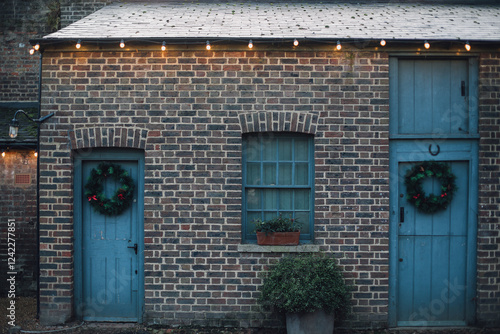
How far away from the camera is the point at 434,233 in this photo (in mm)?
6176

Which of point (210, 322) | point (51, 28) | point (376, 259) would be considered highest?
point (51, 28)

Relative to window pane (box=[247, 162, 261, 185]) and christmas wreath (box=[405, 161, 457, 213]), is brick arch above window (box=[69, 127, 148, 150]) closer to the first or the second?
window pane (box=[247, 162, 261, 185])

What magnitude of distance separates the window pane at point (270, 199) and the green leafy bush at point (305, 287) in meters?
0.86

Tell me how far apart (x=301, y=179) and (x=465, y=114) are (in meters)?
2.84

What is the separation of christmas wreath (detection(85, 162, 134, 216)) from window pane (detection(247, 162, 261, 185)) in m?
1.87

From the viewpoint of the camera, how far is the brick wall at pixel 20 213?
7.78 meters

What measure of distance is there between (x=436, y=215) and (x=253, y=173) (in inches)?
118

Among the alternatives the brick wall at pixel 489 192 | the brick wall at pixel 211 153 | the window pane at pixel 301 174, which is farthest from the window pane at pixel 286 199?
the brick wall at pixel 489 192

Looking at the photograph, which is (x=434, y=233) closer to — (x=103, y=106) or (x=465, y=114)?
(x=465, y=114)

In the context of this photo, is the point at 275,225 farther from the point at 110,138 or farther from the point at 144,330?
the point at 110,138

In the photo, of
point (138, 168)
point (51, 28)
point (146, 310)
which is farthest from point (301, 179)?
point (51, 28)

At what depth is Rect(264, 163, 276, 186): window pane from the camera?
20.4 ft
